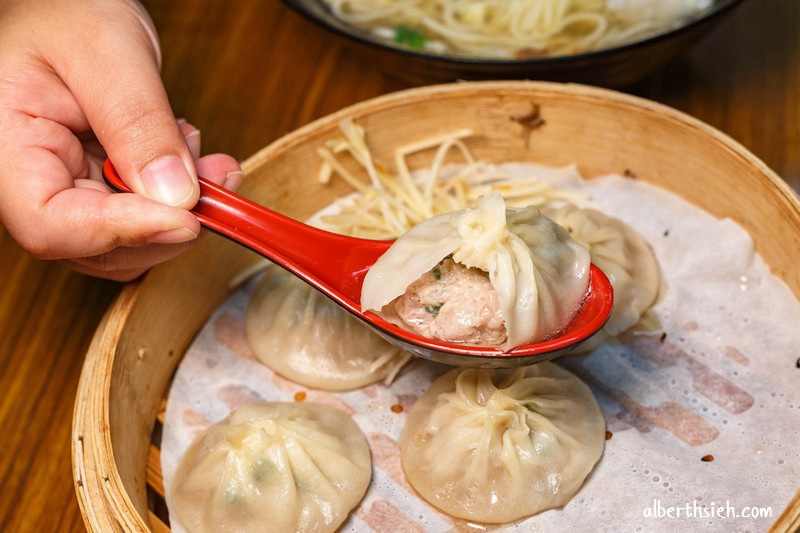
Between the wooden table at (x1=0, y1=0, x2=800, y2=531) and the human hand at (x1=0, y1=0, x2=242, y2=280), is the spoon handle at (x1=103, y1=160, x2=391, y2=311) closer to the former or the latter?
the human hand at (x1=0, y1=0, x2=242, y2=280)

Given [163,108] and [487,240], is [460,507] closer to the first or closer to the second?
[487,240]

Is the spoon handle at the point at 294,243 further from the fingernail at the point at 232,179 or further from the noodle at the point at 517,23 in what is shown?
the noodle at the point at 517,23

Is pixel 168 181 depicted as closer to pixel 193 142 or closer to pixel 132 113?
pixel 132 113

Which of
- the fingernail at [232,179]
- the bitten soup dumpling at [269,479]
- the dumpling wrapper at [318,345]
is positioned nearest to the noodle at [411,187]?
the dumpling wrapper at [318,345]

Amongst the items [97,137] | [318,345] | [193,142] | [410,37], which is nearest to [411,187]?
[318,345]

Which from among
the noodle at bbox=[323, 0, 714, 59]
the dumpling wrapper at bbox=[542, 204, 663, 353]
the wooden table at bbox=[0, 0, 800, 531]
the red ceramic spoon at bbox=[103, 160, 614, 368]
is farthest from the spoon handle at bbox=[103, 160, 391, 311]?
the noodle at bbox=[323, 0, 714, 59]

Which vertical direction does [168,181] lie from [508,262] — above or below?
below
